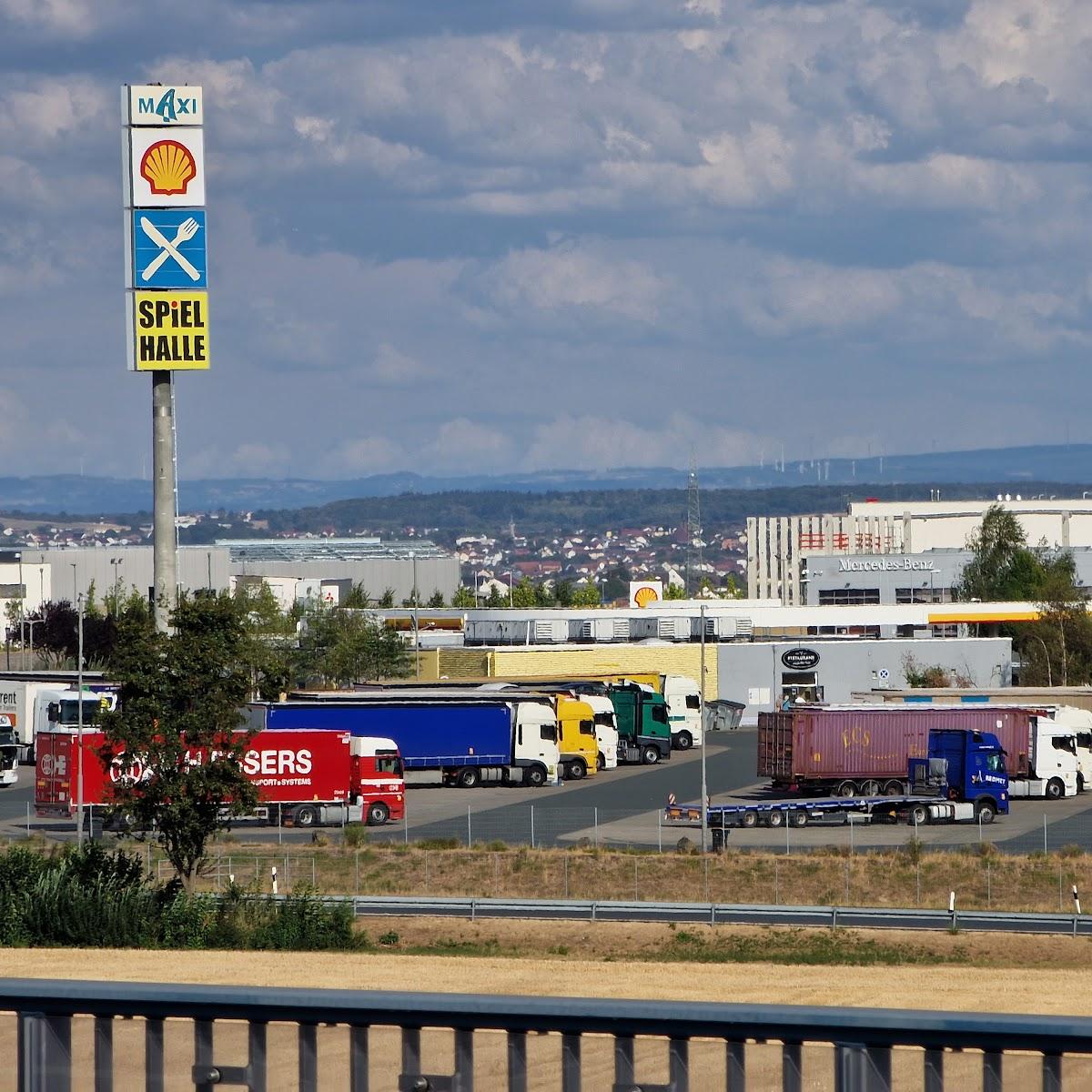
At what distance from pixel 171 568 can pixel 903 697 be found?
115 feet

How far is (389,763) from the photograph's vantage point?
189 feet

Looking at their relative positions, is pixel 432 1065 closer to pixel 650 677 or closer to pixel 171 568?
pixel 171 568

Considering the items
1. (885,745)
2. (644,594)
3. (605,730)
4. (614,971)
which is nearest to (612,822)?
(885,745)

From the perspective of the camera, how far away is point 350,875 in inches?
1829

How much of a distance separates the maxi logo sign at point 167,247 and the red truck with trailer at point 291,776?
15298 mm

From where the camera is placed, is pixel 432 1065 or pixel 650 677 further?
pixel 650 677

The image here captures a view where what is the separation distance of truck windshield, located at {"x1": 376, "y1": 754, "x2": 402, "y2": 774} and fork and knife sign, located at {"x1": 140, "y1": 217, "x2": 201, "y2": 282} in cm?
1727

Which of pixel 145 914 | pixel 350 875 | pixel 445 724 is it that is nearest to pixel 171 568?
pixel 445 724

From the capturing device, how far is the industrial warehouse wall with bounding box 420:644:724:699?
314ft

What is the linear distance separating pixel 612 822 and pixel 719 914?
17467 mm

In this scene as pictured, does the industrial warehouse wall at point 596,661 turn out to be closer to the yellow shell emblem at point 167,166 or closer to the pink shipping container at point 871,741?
the pink shipping container at point 871,741

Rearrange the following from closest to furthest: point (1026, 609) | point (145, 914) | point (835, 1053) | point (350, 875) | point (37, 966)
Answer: point (835, 1053) → point (37, 966) → point (145, 914) → point (350, 875) → point (1026, 609)

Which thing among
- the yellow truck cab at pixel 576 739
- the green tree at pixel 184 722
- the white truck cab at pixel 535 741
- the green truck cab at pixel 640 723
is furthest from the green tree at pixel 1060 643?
the green tree at pixel 184 722

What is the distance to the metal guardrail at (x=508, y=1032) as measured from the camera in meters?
6.01
